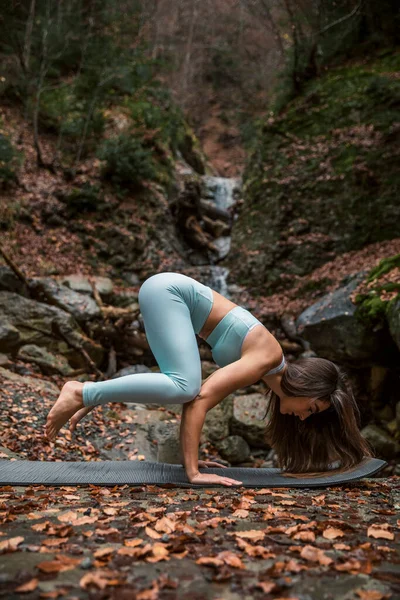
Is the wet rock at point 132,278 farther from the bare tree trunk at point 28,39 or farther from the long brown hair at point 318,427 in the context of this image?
the long brown hair at point 318,427

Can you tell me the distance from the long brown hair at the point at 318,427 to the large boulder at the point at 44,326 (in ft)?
18.4

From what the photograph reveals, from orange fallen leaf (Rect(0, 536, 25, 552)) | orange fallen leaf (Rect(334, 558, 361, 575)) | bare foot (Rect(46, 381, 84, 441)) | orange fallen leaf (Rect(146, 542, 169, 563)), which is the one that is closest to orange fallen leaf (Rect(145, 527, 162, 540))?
orange fallen leaf (Rect(146, 542, 169, 563))

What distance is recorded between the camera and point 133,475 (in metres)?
3.07

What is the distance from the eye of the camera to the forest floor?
54.7 inches

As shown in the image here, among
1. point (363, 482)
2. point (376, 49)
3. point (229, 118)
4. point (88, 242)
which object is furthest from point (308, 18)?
point (363, 482)

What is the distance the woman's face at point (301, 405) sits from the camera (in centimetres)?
311

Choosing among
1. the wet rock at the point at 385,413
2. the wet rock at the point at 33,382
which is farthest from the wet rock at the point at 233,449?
the wet rock at the point at 33,382

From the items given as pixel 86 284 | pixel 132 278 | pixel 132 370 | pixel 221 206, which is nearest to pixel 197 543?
pixel 132 370

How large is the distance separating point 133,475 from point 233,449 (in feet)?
13.4

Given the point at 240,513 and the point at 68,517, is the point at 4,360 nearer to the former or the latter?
the point at 68,517

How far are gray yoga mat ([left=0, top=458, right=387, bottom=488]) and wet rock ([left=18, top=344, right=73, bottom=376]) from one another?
4617 millimetres

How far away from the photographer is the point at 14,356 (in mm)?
7590

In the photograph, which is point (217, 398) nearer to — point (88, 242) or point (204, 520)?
point (204, 520)

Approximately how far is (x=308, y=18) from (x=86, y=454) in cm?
1441
